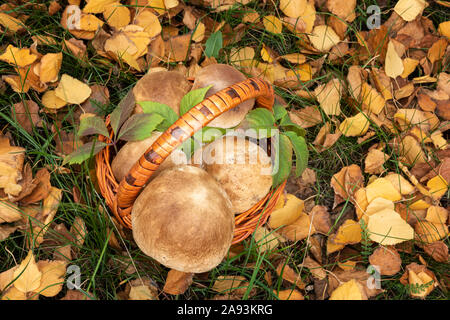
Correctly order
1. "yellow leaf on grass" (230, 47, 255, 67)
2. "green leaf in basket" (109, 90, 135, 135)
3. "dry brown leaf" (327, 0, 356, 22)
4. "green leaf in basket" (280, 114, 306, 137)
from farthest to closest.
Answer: "dry brown leaf" (327, 0, 356, 22), "yellow leaf on grass" (230, 47, 255, 67), "green leaf in basket" (280, 114, 306, 137), "green leaf in basket" (109, 90, 135, 135)

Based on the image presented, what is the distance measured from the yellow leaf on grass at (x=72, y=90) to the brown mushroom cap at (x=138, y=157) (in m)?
0.58

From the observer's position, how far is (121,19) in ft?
8.54

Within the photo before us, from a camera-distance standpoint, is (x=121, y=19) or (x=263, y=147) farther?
(x=121, y=19)

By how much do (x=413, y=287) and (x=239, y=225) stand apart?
956 millimetres

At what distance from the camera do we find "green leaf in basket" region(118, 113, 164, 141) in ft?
6.36

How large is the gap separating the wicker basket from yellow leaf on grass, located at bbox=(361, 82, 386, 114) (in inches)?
30.8

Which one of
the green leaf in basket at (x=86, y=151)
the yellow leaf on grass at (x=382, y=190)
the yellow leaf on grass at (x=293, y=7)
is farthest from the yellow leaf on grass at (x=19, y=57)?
the yellow leaf on grass at (x=382, y=190)

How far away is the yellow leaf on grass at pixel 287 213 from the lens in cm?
225

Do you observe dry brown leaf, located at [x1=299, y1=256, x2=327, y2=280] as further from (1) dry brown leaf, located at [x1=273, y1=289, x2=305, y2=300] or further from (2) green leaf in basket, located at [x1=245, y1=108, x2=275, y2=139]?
(2) green leaf in basket, located at [x1=245, y1=108, x2=275, y2=139]

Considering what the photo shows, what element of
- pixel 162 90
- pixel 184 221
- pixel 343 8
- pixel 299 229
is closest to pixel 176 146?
pixel 184 221

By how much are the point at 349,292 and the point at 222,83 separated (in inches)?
48.2

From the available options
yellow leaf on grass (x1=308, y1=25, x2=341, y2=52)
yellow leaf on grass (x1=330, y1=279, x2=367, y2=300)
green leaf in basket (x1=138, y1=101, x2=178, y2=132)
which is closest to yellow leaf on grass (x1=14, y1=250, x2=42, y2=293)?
green leaf in basket (x1=138, y1=101, x2=178, y2=132)
